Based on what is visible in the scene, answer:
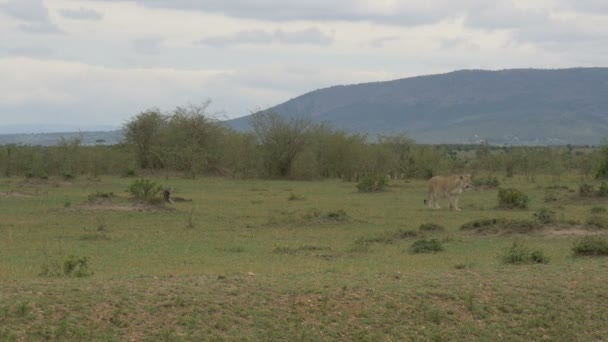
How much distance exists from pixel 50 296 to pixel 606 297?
875cm

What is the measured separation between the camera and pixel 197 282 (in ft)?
43.3

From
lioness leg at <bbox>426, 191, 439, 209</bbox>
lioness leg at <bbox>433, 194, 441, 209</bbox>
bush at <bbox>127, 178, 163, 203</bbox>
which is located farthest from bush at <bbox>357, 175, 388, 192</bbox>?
bush at <bbox>127, 178, 163, 203</bbox>

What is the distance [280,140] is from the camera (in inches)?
2360

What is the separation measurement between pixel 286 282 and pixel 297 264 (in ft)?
13.2

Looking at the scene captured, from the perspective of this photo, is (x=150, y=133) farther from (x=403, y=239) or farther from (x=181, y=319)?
(x=181, y=319)

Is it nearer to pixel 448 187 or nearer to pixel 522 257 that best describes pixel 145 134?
pixel 448 187

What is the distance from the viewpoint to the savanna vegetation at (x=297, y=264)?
11.7 metres

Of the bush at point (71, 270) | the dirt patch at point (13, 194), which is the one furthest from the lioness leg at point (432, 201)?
the bush at point (71, 270)

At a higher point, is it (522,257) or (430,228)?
(522,257)

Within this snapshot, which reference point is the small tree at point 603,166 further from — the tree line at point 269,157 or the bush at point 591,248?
the bush at point 591,248

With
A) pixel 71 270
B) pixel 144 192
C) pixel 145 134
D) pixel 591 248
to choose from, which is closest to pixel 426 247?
pixel 591 248

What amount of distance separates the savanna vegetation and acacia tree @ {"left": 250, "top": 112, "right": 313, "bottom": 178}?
495 inches

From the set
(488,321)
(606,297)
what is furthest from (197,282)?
(606,297)

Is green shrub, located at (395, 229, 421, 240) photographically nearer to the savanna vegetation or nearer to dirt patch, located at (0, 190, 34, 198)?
the savanna vegetation
